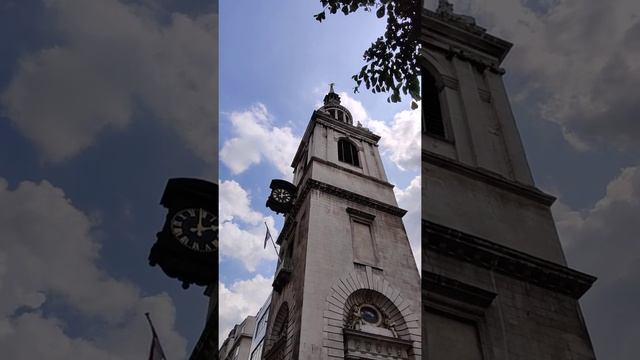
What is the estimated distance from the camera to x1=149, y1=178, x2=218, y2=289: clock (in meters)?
7.36

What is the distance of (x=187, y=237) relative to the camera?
11164 mm

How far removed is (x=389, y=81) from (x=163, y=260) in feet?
22.9

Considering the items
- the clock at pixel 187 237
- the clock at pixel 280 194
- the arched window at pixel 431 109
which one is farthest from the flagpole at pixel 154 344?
the arched window at pixel 431 109

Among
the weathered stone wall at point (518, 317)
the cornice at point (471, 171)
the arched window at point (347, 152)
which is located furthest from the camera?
the cornice at point (471, 171)

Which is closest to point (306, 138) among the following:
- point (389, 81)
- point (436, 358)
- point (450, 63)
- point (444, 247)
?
point (389, 81)

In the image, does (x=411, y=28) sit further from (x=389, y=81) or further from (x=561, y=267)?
(x=561, y=267)

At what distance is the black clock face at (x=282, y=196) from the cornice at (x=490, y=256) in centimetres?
543

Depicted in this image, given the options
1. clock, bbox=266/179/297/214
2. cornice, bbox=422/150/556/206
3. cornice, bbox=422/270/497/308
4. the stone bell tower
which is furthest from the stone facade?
cornice, bbox=422/150/556/206

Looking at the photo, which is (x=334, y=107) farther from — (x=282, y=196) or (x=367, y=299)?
(x=367, y=299)

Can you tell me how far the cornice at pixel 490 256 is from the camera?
7902mm

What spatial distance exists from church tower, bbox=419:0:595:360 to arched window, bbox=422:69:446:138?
3 cm

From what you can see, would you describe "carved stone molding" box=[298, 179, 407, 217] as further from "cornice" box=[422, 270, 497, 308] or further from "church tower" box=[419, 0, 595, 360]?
"cornice" box=[422, 270, 497, 308]

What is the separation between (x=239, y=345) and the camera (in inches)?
89.7

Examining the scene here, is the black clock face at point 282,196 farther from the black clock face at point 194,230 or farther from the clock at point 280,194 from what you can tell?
the black clock face at point 194,230
